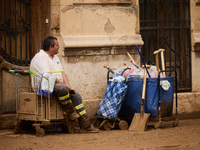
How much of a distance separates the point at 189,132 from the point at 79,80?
2292 millimetres

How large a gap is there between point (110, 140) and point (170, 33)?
11.4 feet

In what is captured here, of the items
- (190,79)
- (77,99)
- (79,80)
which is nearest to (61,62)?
(79,80)

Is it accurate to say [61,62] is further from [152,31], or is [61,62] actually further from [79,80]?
[152,31]

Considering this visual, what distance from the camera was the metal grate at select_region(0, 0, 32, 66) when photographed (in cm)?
708

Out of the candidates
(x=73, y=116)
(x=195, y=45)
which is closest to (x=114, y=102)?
(x=73, y=116)

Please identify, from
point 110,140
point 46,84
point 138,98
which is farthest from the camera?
point 138,98

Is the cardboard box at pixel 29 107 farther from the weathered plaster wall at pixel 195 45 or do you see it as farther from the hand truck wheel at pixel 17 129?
the weathered plaster wall at pixel 195 45

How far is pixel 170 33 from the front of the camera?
27.5 feet

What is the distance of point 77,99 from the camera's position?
21.3 feet

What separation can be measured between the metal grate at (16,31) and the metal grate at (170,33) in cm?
243

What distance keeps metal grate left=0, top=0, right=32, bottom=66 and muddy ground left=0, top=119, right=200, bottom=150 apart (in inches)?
57.0

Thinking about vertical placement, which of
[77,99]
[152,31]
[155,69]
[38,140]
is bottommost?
[38,140]

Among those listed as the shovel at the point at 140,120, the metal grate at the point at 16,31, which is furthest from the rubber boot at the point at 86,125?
the metal grate at the point at 16,31

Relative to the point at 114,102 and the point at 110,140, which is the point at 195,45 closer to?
the point at 114,102
